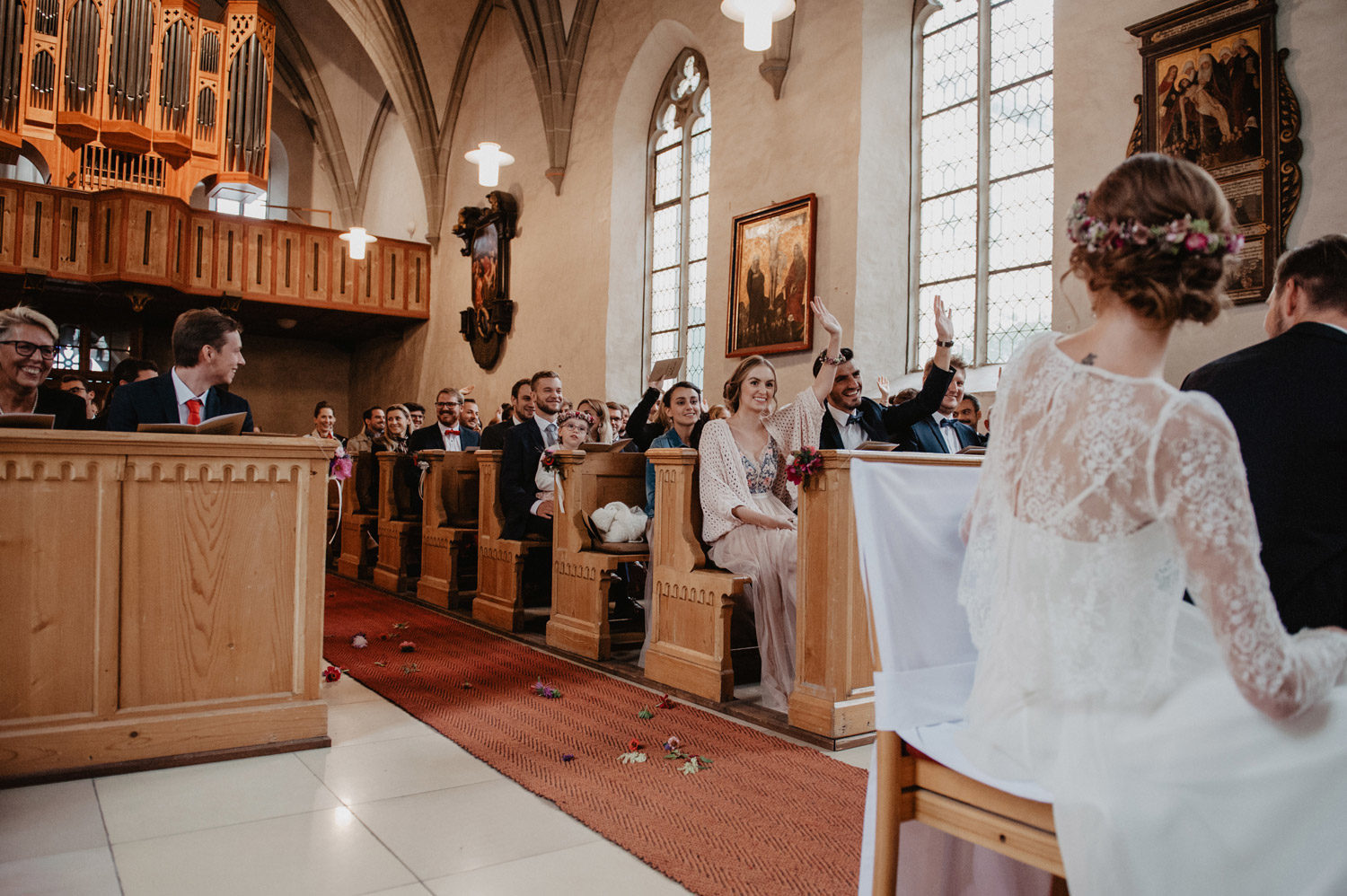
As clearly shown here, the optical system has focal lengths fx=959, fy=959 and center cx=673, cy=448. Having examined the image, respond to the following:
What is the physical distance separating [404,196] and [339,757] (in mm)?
13514

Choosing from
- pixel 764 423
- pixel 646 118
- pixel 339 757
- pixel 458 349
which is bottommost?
pixel 339 757

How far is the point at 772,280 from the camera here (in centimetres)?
888

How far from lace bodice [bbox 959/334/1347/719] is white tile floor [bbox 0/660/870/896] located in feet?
4.34

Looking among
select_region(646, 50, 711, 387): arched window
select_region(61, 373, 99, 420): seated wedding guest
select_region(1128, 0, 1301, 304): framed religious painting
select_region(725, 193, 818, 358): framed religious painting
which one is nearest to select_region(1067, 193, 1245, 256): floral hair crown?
select_region(61, 373, 99, 420): seated wedding guest

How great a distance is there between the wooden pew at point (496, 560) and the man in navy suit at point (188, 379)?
244cm

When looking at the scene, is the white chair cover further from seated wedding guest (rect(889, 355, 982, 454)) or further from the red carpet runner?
seated wedding guest (rect(889, 355, 982, 454))

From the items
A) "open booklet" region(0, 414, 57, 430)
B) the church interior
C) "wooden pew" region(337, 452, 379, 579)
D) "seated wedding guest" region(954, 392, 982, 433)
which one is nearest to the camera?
the church interior

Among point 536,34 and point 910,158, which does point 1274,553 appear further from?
point 536,34

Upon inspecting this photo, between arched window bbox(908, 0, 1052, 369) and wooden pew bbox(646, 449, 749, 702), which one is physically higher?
arched window bbox(908, 0, 1052, 369)

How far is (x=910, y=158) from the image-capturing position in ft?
27.8

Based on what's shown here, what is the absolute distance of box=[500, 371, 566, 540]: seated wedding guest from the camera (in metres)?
6.08

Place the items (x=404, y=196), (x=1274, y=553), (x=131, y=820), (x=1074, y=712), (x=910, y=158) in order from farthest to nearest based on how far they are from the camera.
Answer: (x=404, y=196), (x=910, y=158), (x=131, y=820), (x=1274, y=553), (x=1074, y=712)

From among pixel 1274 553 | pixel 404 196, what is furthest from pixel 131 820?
pixel 404 196

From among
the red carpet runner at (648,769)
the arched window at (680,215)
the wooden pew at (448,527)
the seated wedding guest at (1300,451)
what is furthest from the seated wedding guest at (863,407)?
the arched window at (680,215)
